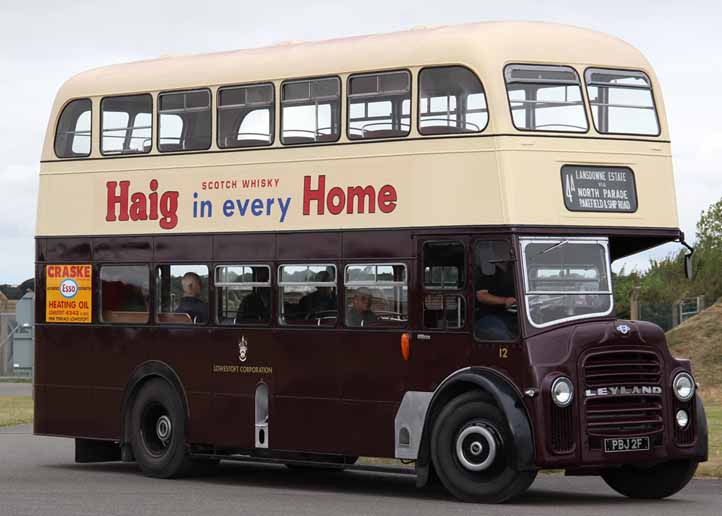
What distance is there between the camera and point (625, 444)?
54.4ft

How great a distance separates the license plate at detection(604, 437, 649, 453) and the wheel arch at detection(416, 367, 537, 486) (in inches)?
30.3

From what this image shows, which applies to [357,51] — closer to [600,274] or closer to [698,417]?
[600,274]

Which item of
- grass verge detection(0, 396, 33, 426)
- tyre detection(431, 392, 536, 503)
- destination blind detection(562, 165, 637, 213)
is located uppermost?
destination blind detection(562, 165, 637, 213)

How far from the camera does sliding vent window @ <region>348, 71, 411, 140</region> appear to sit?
1778 cm

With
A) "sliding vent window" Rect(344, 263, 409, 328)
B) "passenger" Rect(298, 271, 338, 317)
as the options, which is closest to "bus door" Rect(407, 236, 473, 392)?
"sliding vent window" Rect(344, 263, 409, 328)

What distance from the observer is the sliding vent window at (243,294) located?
62.8 ft

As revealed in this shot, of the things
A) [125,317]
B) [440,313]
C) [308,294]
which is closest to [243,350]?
[308,294]

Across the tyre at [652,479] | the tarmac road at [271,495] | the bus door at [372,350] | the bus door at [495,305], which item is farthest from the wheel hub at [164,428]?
the tyre at [652,479]

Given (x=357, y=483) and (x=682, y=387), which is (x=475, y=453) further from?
(x=357, y=483)

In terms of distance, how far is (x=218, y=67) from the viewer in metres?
19.8

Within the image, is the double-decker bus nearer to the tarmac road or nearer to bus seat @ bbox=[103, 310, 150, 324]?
bus seat @ bbox=[103, 310, 150, 324]

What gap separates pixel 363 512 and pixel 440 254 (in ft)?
9.68

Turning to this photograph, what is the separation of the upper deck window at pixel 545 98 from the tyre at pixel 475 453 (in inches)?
105

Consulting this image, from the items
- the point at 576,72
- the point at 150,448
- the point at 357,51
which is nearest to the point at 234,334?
the point at 150,448
